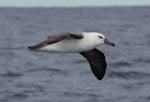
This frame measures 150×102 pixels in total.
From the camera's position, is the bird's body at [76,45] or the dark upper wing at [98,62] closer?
the bird's body at [76,45]

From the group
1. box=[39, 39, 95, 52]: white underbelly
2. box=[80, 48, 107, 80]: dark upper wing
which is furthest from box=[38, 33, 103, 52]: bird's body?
box=[80, 48, 107, 80]: dark upper wing

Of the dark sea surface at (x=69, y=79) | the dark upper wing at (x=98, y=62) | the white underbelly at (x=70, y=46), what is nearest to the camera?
the white underbelly at (x=70, y=46)

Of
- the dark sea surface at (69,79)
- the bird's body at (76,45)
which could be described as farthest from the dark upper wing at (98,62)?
the dark sea surface at (69,79)

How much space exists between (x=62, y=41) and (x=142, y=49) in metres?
22.7

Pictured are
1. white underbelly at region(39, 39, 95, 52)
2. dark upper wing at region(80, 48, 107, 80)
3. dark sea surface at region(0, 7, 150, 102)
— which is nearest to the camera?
white underbelly at region(39, 39, 95, 52)

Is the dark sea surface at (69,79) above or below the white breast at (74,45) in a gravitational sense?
above

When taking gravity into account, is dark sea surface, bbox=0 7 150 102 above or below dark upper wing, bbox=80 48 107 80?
above

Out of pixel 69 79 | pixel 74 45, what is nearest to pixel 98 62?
pixel 74 45

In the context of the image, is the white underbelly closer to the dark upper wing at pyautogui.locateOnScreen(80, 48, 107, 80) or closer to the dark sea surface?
the dark upper wing at pyautogui.locateOnScreen(80, 48, 107, 80)

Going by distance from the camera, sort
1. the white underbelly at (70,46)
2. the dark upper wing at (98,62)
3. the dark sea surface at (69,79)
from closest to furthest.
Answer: the white underbelly at (70,46)
the dark upper wing at (98,62)
the dark sea surface at (69,79)

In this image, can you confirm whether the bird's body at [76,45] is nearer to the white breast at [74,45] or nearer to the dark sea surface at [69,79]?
the white breast at [74,45]

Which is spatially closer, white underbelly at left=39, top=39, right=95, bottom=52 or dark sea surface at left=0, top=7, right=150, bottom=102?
white underbelly at left=39, top=39, right=95, bottom=52

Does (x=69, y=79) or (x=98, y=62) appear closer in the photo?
(x=98, y=62)

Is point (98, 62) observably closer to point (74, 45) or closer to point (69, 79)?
point (74, 45)
